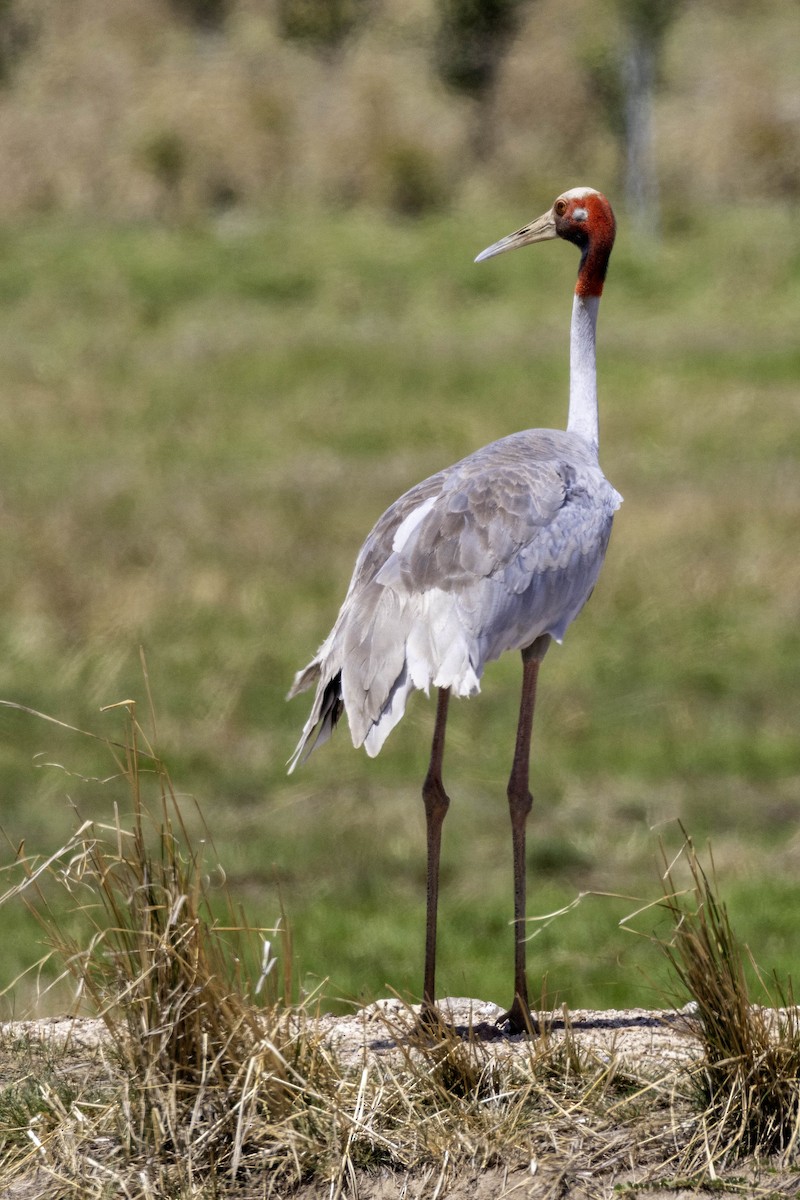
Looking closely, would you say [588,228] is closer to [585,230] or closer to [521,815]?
[585,230]

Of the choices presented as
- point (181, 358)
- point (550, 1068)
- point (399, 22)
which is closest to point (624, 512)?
point (181, 358)

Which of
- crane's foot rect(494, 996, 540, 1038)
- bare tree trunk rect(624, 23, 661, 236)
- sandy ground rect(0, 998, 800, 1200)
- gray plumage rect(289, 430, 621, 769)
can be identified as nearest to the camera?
sandy ground rect(0, 998, 800, 1200)

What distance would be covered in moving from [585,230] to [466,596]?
1611 millimetres

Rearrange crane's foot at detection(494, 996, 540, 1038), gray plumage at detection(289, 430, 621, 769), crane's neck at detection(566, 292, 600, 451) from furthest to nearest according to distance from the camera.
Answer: crane's neck at detection(566, 292, 600, 451) → crane's foot at detection(494, 996, 540, 1038) → gray plumage at detection(289, 430, 621, 769)

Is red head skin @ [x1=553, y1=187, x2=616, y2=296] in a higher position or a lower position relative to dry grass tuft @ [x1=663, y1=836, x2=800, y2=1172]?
higher

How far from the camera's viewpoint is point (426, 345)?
78.1ft

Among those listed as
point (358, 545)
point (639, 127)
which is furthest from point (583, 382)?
point (639, 127)

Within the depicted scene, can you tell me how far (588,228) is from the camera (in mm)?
6543

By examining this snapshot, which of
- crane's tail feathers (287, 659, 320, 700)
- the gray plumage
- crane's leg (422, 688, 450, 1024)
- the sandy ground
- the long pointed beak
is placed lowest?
the sandy ground

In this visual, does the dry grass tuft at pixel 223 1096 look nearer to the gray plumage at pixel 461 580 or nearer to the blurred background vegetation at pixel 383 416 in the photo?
the blurred background vegetation at pixel 383 416

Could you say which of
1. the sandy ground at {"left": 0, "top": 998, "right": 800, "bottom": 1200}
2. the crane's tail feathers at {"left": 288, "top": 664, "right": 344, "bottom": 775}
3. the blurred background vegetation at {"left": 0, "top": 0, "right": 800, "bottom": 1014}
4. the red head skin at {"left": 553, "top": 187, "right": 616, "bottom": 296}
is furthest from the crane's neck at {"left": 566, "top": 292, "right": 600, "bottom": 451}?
the sandy ground at {"left": 0, "top": 998, "right": 800, "bottom": 1200}

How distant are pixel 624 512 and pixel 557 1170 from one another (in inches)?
503

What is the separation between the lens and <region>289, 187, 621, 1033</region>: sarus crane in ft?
18.2

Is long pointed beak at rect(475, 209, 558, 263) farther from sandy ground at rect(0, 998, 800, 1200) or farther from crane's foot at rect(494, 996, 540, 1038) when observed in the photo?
sandy ground at rect(0, 998, 800, 1200)
